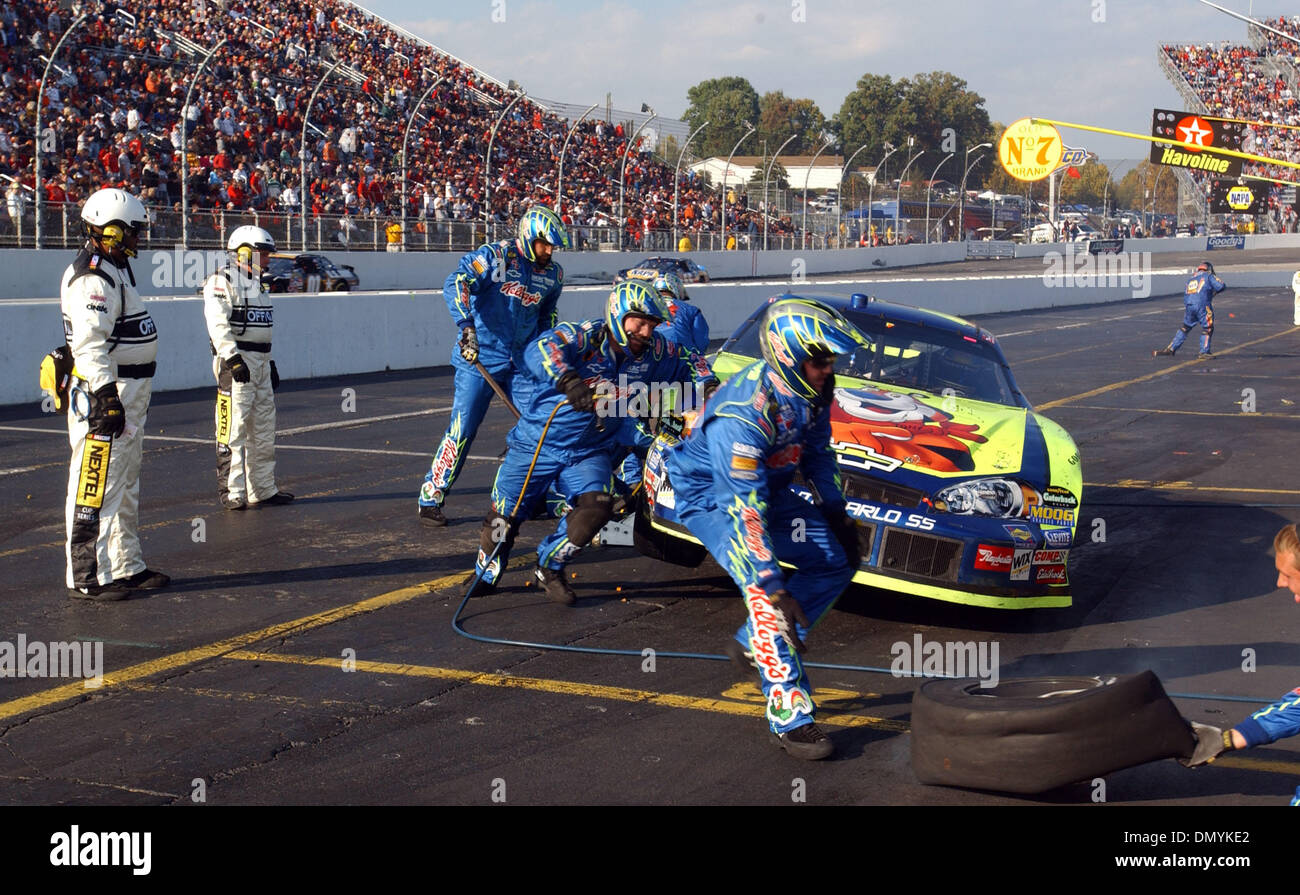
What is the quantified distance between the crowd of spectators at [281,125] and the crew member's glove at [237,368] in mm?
18672

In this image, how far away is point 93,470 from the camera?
22.4 feet

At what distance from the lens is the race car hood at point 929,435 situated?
6801 mm

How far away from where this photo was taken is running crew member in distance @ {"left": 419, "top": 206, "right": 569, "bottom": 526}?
855 centimetres

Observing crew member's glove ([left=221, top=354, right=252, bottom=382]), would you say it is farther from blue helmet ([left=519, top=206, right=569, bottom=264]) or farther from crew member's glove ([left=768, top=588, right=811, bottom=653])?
crew member's glove ([left=768, top=588, right=811, bottom=653])

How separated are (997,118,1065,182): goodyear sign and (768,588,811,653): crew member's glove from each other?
134 ft

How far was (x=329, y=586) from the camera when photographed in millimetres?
7348

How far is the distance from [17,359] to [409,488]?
21.6ft

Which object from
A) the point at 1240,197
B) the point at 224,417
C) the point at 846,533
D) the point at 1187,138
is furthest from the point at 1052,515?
Answer: the point at 1240,197

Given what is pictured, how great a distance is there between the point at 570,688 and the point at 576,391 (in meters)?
1.53

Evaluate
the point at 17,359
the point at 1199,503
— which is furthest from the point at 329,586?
the point at 17,359

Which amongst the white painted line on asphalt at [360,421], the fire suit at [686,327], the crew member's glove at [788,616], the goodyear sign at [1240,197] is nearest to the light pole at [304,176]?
the white painted line on asphalt at [360,421]

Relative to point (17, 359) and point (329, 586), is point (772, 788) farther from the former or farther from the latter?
point (17, 359)

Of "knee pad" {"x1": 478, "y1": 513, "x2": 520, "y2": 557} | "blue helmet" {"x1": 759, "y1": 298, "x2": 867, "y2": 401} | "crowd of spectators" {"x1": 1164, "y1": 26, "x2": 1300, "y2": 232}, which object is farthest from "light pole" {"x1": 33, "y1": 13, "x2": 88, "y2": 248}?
"crowd of spectators" {"x1": 1164, "y1": 26, "x2": 1300, "y2": 232}
